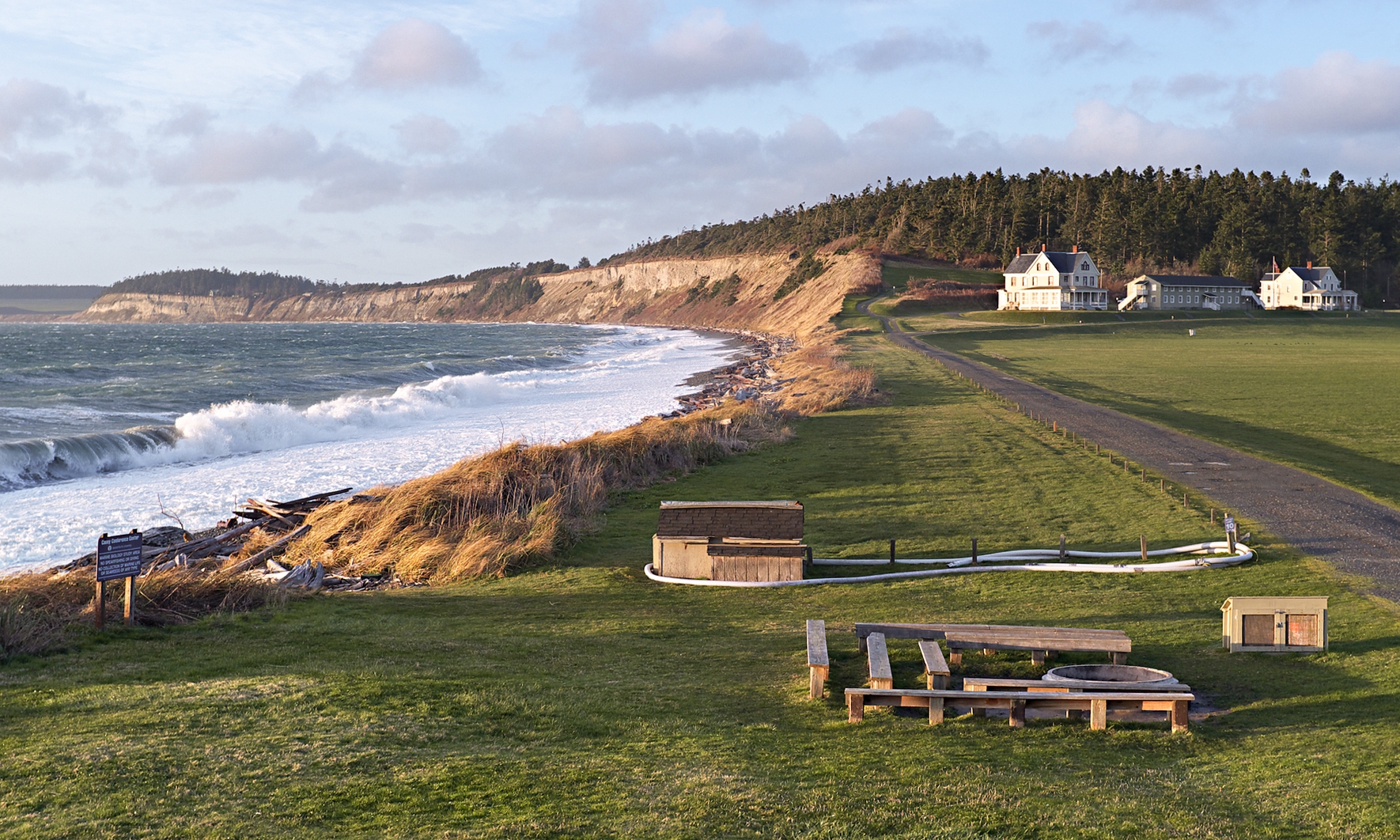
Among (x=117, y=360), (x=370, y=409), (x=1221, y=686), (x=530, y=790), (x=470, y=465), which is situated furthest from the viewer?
(x=117, y=360)

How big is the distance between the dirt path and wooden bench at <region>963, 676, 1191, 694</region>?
6.17m

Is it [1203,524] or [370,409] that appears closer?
[1203,524]

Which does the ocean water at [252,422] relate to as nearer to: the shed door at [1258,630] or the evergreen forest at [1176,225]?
the shed door at [1258,630]

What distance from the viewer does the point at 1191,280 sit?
4296 inches

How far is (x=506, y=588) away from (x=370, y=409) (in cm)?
3195

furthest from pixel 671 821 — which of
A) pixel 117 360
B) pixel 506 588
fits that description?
pixel 117 360

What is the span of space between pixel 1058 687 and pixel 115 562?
10.8 m

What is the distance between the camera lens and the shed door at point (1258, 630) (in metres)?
11.4

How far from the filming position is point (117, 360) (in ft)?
297

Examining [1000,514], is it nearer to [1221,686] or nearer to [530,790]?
[1221,686]

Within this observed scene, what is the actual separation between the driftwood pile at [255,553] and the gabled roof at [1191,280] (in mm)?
104195

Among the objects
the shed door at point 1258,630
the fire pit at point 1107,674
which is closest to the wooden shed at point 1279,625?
the shed door at point 1258,630

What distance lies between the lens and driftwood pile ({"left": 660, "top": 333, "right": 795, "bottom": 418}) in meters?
44.4

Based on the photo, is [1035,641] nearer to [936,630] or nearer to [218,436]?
[936,630]
